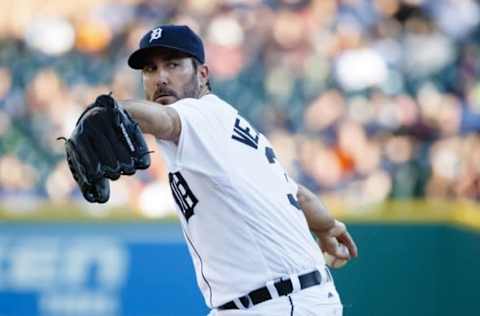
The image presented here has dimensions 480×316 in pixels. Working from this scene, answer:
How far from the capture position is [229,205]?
4199 millimetres

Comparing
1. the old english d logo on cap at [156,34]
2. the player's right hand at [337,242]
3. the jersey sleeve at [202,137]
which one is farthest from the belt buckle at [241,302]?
the old english d logo on cap at [156,34]

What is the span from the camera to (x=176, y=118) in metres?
3.98

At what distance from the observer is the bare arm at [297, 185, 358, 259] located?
5023 millimetres

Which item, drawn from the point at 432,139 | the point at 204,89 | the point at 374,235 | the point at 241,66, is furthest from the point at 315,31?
the point at 204,89

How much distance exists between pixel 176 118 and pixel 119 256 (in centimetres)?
479

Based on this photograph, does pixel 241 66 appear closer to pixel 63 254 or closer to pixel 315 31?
pixel 315 31

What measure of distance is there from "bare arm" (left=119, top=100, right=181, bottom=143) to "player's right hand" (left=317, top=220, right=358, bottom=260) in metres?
1.41

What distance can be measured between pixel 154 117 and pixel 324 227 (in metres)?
1.57

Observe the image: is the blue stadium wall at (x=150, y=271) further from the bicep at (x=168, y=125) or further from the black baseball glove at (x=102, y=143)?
the black baseball glove at (x=102, y=143)

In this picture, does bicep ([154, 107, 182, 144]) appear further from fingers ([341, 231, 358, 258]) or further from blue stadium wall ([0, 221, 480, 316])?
blue stadium wall ([0, 221, 480, 316])

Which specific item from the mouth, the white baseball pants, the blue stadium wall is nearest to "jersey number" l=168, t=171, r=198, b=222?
the mouth

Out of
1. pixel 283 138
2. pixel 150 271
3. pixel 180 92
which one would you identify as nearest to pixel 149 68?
pixel 180 92

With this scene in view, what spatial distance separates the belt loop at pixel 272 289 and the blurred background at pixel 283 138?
3.97 m

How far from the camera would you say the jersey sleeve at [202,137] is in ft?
13.3
